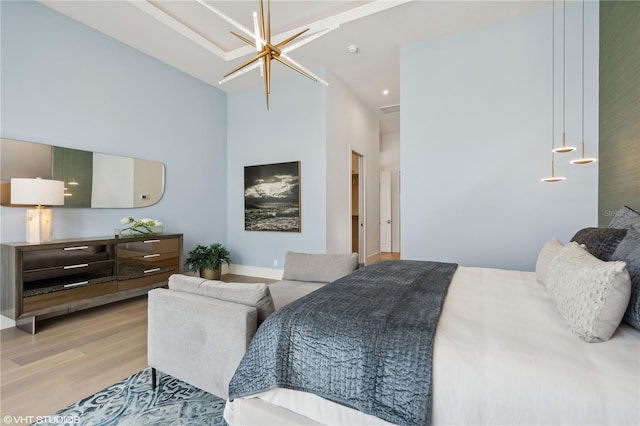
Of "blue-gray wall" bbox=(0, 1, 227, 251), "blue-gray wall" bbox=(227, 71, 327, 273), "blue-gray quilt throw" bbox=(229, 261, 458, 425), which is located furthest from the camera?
"blue-gray wall" bbox=(227, 71, 327, 273)

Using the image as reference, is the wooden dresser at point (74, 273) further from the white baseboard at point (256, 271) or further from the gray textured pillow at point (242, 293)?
the gray textured pillow at point (242, 293)

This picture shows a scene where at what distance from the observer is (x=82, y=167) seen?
11.2 ft

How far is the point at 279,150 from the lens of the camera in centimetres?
489

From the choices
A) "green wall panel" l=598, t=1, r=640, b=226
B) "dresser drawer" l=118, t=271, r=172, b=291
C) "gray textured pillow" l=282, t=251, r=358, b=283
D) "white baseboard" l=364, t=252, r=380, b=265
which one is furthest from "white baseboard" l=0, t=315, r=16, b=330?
"green wall panel" l=598, t=1, r=640, b=226

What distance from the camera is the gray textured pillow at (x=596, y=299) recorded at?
102cm

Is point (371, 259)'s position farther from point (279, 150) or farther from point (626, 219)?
point (626, 219)

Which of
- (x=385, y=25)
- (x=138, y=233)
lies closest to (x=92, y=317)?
(x=138, y=233)

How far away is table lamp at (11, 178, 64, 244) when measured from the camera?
2658mm

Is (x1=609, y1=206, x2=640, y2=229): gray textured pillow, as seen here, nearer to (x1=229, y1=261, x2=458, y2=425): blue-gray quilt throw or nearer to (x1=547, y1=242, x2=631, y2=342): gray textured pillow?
(x1=547, y1=242, x2=631, y2=342): gray textured pillow

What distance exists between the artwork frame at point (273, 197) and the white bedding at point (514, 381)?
3.54 m

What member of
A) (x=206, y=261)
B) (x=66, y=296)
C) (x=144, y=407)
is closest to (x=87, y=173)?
(x=66, y=296)

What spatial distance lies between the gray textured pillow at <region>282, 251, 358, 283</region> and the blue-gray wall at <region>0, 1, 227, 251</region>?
8.22 ft

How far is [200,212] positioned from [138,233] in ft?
4.00

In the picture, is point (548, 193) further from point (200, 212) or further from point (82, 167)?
point (82, 167)
